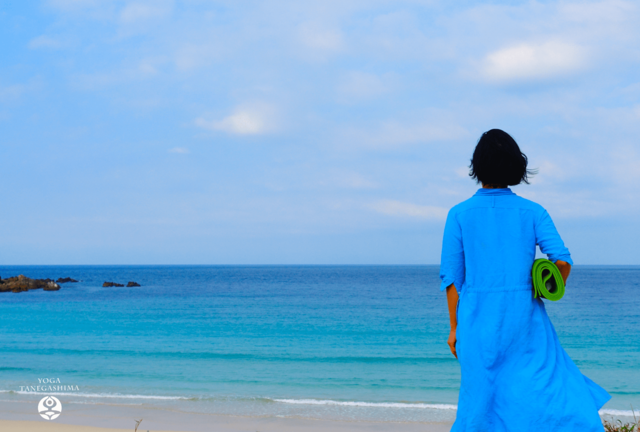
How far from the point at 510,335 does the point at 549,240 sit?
1.44 ft

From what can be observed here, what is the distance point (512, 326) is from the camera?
207 cm

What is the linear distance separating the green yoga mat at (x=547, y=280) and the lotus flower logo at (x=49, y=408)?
7380mm

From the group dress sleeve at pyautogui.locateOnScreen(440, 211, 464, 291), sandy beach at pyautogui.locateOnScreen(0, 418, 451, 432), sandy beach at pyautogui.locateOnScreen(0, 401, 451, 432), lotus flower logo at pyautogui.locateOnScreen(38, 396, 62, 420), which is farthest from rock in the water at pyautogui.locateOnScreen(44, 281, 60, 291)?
dress sleeve at pyautogui.locateOnScreen(440, 211, 464, 291)

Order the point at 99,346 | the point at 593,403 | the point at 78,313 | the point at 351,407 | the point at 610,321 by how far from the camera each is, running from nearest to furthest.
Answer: the point at 593,403 < the point at 351,407 < the point at 99,346 < the point at 610,321 < the point at 78,313

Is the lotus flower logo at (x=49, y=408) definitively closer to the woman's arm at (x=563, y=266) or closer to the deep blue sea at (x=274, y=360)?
the deep blue sea at (x=274, y=360)

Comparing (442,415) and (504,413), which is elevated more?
(504,413)

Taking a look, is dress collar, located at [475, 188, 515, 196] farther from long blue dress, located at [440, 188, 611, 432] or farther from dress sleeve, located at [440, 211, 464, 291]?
dress sleeve, located at [440, 211, 464, 291]

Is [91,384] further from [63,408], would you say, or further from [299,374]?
[299,374]

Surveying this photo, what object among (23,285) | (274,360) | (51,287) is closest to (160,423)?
(274,360)

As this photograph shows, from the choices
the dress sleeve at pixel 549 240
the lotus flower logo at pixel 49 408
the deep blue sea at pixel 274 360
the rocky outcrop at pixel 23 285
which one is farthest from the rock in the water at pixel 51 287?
the dress sleeve at pixel 549 240

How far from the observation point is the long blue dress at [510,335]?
6.64ft

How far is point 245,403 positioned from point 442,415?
10.7 feet

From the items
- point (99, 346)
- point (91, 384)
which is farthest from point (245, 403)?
point (99, 346)

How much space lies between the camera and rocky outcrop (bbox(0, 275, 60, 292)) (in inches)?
1750
